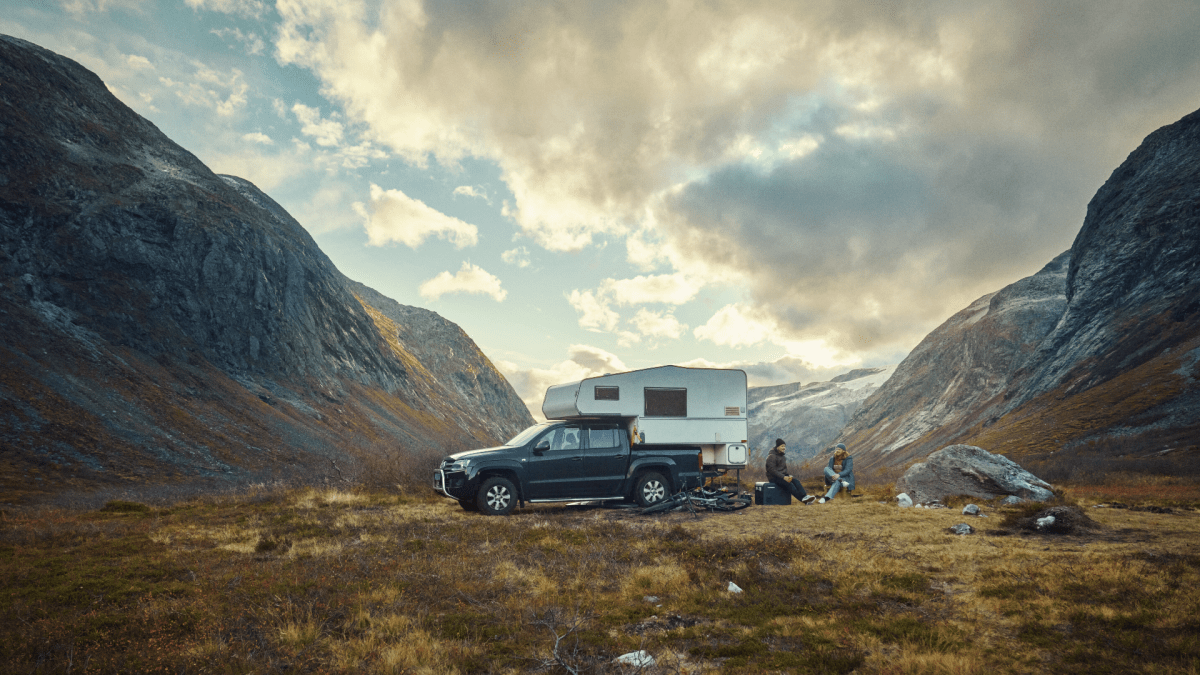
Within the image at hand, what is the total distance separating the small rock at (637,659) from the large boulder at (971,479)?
13.8 m

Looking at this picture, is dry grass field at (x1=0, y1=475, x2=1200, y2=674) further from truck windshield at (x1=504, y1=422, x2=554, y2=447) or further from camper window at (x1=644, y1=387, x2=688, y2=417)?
camper window at (x1=644, y1=387, x2=688, y2=417)

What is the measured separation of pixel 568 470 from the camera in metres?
13.4

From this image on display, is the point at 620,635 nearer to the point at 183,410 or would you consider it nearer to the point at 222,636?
the point at 222,636

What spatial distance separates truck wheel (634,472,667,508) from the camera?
13.9m

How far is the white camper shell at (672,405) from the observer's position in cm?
1398

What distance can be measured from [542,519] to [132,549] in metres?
6.84

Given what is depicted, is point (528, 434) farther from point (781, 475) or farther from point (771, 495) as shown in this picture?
point (781, 475)

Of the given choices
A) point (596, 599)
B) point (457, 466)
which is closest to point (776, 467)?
point (457, 466)

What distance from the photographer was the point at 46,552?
861 cm

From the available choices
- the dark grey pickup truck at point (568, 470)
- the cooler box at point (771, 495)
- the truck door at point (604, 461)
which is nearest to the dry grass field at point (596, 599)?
the dark grey pickup truck at point (568, 470)

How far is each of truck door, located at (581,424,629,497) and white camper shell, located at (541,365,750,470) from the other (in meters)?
0.38

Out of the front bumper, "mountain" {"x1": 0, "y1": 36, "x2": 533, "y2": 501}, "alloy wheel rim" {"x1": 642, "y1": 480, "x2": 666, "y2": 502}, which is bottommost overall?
"alloy wheel rim" {"x1": 642, "y1": 480, "x2": 666, "y2": 502}

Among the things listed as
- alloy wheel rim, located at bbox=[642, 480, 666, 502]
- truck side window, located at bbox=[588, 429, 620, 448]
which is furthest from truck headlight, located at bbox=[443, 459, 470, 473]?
alloy wheel rim, located at bbox=[642, 480, 666, 502]

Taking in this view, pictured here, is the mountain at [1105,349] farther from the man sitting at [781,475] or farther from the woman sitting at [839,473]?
the man sitting at [781,475]
